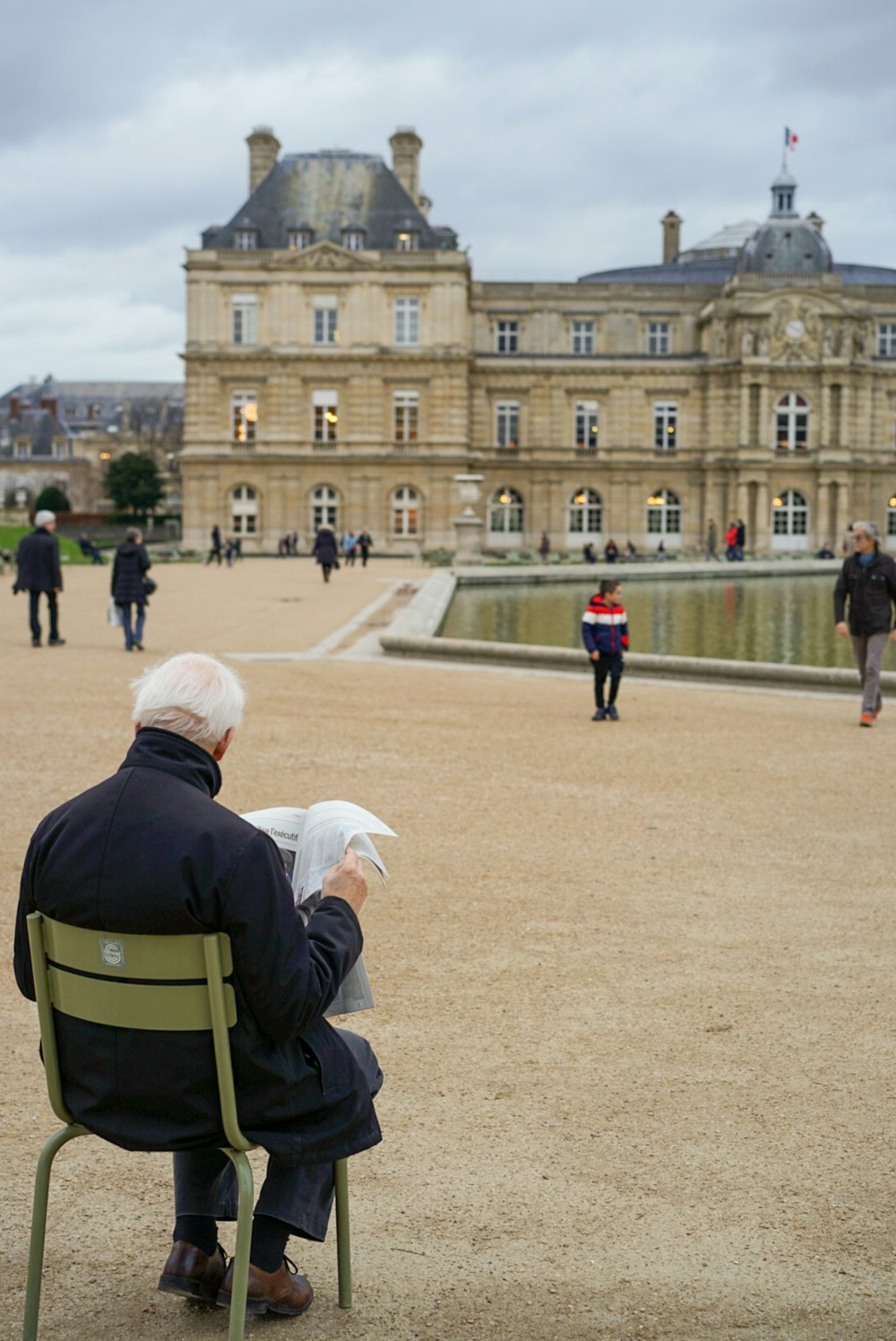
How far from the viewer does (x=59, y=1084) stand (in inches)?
123

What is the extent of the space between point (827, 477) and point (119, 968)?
61.6 meters

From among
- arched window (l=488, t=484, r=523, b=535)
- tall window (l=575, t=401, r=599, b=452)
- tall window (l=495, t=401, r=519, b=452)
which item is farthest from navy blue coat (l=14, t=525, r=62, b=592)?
tall window (l=575, t=401, r=599, b=452)

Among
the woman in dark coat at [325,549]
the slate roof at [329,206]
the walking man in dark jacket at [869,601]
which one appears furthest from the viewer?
the slate roof at [329,206]

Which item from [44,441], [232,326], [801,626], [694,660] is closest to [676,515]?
[232,326]

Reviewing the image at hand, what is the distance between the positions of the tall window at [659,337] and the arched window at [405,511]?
13253 millimetres

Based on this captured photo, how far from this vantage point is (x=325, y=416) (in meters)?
59.0

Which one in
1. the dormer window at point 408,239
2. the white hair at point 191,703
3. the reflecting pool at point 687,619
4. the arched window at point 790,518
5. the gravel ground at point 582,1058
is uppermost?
the dormer window at point 408,239

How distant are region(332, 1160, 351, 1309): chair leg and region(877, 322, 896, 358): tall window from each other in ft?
213

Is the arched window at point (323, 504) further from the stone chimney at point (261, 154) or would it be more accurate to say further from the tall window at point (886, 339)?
the tall window at point (886, 339)

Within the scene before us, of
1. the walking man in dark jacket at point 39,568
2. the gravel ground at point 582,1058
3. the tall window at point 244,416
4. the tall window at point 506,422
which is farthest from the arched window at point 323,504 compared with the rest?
the gravel ground at point 582,1058

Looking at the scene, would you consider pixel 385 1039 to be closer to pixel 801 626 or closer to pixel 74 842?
pixel 74 842

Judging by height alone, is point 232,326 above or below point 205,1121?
above

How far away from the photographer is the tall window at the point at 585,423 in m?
62.3

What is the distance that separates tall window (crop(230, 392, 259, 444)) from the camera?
193ft
